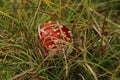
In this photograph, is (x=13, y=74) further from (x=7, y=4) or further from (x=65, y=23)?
(x=7, y=4)

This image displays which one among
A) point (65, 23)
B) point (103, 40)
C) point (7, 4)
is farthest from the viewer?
point (7, 4)

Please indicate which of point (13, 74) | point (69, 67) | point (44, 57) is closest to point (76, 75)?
point (69, 67)

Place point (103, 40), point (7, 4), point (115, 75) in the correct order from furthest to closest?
point (7, 4) → point (103, 40) → point (115, 75)

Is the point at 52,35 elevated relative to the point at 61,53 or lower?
elevated

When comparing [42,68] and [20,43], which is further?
[20,43]
